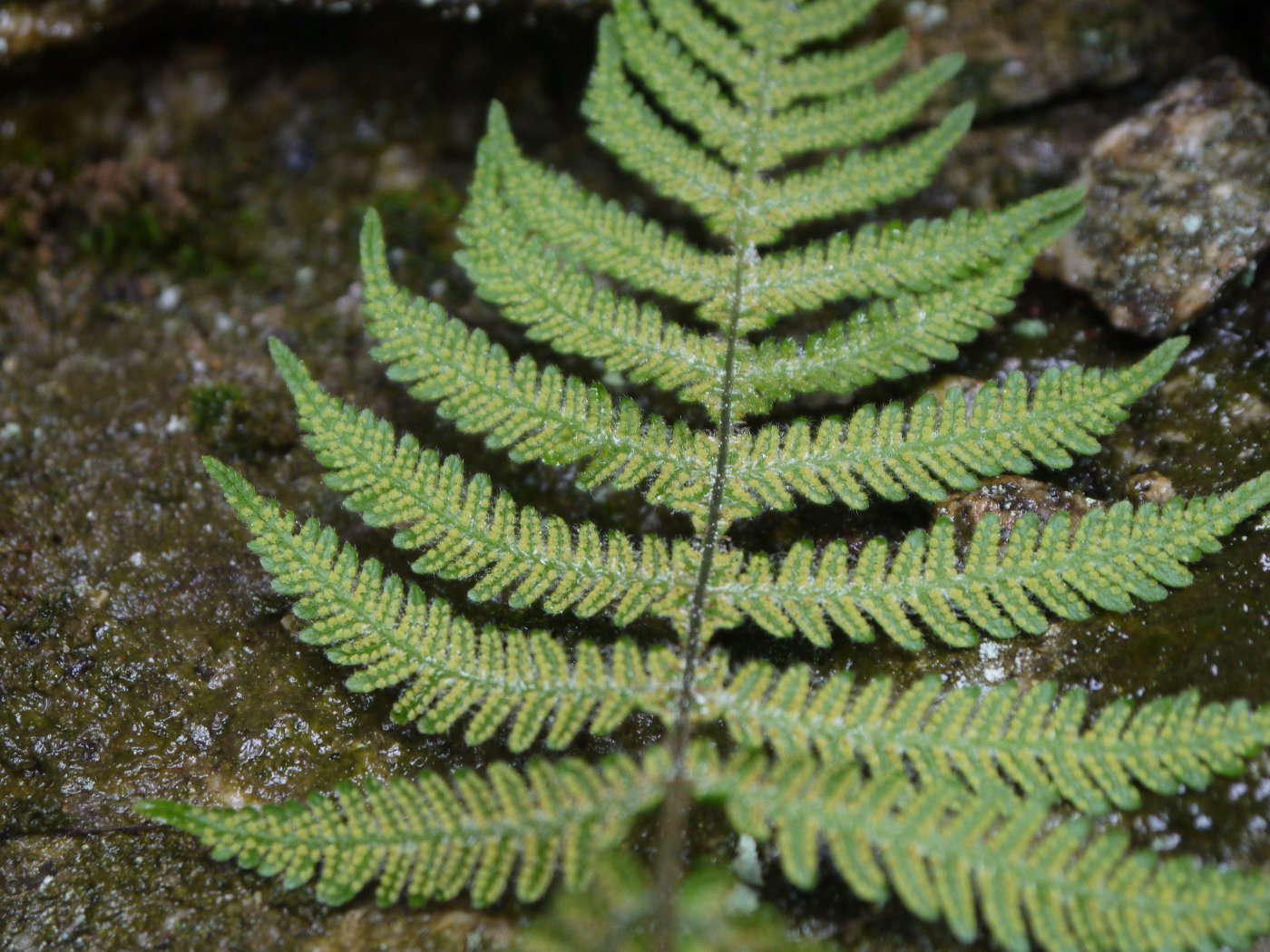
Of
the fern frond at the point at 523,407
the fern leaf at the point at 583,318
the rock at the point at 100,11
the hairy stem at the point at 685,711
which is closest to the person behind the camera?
the hairy stem at the point at 685,711

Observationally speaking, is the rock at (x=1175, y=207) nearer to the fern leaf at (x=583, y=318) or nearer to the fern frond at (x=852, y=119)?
the fern frond at (x=852, y=119)

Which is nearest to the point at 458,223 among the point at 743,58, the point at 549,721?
the point at 743,58

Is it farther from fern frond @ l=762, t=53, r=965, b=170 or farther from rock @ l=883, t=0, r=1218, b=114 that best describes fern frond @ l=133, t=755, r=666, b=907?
rock @ l=883, t=0, r=1218, b=114

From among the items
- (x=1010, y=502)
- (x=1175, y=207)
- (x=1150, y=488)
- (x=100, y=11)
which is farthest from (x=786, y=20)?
(x=100, y=11)

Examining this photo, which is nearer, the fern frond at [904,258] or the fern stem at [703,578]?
the fern stem at [703,578]

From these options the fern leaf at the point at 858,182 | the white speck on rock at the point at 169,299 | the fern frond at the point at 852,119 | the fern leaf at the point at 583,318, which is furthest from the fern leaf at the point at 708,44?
the white speck on rock at the point at 169,299

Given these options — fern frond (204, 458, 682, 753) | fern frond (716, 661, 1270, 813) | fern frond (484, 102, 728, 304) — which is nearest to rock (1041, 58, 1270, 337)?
fern frond (484, 102, 728, 304)
